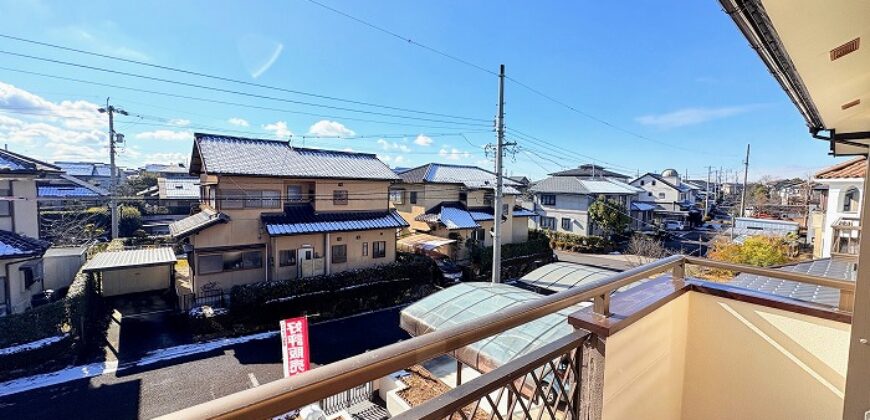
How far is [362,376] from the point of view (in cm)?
82

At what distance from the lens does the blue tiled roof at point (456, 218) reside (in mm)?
16281

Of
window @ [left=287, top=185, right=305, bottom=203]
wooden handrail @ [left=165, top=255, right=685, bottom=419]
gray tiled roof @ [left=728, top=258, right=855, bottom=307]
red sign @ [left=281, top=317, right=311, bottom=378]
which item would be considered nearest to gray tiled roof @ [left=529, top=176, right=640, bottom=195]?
gray tiled roof @ [left=728, top=258, right=855, bottom=307]

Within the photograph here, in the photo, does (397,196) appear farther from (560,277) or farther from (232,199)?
(560,277)

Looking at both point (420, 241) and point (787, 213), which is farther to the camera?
point (787, 213)

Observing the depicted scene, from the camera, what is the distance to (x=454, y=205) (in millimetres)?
18344

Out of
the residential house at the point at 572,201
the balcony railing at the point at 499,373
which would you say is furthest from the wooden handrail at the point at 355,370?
the residential house at the point at 572,201

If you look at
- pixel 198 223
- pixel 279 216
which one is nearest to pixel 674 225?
pixel 279 216

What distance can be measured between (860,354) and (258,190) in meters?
13.2

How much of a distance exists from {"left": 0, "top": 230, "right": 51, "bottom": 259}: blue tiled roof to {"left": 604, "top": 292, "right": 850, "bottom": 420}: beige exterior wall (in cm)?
1177

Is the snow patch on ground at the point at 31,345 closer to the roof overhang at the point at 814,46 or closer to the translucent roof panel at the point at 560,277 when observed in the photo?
the translucent roof panel at the point at 560,277

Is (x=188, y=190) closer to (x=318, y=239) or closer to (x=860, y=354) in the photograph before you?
(x=318, y=239)

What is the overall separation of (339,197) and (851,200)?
1547cm

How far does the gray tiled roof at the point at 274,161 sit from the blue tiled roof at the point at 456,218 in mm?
3281

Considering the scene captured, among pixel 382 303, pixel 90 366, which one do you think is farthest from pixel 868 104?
pixel 90 366
